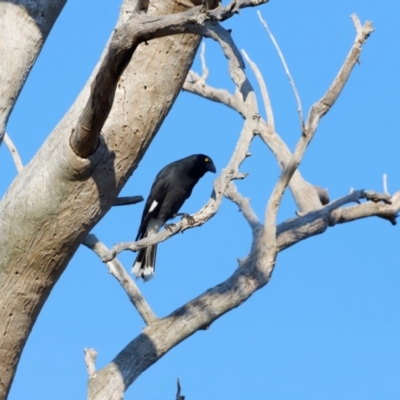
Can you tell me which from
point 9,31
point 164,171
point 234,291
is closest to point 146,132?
point 9,31

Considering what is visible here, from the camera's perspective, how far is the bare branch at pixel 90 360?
5.27 metres

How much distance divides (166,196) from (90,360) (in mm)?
2218

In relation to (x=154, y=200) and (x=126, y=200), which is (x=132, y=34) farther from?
(x=154, y=200)

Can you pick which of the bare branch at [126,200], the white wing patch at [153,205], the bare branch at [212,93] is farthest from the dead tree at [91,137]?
the bare branch at [212,93]

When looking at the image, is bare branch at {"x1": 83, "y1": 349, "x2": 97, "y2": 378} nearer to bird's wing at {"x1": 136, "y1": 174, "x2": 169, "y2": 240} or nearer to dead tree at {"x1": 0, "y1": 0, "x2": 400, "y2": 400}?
bird's wing at {"x1": 136, "y1": 174, "x2": 169, "y2": 240}

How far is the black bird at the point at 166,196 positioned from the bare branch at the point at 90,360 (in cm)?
147

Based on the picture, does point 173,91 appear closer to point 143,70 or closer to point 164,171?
point 143,70

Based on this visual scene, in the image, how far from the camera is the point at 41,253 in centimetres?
294

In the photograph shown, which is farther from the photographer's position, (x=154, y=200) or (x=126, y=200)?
(x=154, y=200)

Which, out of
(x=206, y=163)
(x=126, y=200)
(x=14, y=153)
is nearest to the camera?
(x=126, y=200)

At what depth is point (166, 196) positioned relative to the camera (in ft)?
23.7

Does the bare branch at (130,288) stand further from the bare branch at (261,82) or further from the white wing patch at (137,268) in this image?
the bare branch at (261,82)

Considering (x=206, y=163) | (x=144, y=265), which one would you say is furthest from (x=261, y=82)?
(x=144, y=265)

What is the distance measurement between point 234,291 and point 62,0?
2.83 m
